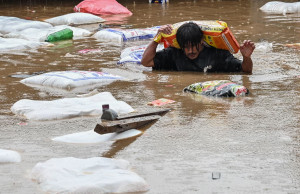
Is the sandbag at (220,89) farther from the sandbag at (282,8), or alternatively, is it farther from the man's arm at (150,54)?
the sandbag at (282,8)

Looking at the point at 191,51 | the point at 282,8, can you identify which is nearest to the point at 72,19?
the point at 282,8

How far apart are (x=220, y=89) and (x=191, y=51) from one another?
3.31 ft

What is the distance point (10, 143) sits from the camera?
12.5 feet

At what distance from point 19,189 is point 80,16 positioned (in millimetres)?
8127

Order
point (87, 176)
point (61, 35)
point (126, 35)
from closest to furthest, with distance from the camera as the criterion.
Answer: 1. point (87, 176)
2. point (126, 35)
3. point (61, 35)

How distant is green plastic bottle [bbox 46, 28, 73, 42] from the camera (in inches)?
339

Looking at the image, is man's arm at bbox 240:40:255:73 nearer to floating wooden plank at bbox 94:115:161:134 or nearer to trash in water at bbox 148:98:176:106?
trash in water at bbox 148:98:176:106

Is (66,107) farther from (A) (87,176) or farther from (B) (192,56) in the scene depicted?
(B) (192,56)

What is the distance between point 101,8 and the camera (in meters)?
12.2

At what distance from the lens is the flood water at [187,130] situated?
124 inches

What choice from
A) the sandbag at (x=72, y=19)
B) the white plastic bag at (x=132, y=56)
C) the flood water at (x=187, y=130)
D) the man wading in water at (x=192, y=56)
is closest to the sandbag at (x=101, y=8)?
the sandbag at (x=72, y=19)

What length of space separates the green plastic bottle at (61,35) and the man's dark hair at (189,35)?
3.25 metres

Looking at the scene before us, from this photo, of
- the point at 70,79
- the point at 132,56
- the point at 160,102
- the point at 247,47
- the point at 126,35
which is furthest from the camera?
the point at 126,35

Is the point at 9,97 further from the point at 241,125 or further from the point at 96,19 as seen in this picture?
the point at 96,19
